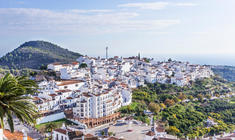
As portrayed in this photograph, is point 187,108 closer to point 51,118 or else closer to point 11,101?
point 51,118

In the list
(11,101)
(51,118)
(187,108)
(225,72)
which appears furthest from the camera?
(225,72)

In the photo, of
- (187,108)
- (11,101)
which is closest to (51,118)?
(11,101)

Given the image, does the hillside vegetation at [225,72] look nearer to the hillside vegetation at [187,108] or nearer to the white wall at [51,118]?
the hillside vegetation at [187,108]

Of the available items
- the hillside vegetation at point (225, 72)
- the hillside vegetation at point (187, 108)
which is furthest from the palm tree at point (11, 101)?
the hillside vegetation at point (225, 72)

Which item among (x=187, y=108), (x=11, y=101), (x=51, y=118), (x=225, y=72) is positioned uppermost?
(x=11, y=101)

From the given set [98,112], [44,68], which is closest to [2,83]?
[98,112]

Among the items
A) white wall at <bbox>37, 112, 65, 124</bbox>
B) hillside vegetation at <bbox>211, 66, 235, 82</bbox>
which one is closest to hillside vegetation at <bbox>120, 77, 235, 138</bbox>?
white wall at <bbox>37, 112, 65, 124</bbox>

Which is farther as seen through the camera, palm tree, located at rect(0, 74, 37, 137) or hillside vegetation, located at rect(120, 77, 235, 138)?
hillside vegetation, located at rect(120, 77, 235, 138)

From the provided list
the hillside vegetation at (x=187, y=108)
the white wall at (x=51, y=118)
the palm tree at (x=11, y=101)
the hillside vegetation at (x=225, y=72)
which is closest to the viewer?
the palm tree at (x=11, y=101)

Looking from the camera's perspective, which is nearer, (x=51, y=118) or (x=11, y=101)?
(x=11, y=101)

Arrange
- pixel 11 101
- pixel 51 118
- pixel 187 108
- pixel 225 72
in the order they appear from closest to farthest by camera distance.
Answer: pixel 11 101 < pixel 51 118 < pixel 187 108 < pixel 225 72

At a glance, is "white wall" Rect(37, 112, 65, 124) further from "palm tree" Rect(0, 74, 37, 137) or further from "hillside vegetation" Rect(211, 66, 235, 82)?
"hillside vegetation" Rect(211, 66, 235, 82)
